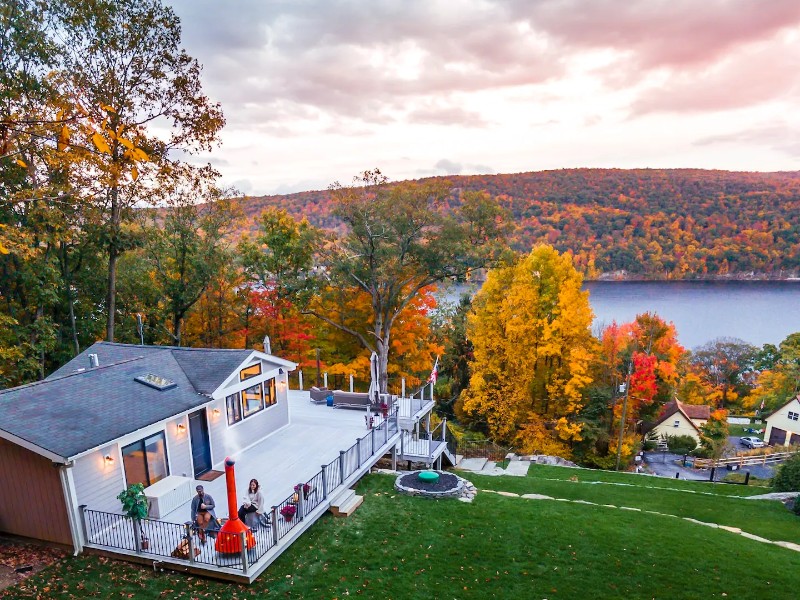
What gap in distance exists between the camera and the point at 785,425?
41.7m

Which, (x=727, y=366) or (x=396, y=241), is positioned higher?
(x=396, y=241)

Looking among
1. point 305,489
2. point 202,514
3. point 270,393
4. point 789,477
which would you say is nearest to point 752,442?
point 789,477

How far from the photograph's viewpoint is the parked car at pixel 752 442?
139 ft

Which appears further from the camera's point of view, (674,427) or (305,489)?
(674,427)

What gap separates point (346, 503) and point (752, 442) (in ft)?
152

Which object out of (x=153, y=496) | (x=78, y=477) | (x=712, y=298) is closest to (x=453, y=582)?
(x=153, y=496)

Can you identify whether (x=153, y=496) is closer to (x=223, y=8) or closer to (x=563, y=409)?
(x=223, y=8)

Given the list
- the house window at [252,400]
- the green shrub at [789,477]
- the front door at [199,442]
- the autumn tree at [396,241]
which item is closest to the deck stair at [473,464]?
the autumn tree at [396,241]

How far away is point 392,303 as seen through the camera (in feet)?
89.8

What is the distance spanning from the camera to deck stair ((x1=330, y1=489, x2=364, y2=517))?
1238 centimetres

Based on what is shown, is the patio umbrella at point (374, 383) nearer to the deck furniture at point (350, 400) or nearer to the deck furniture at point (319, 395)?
the deck furniture at point (350, 400)

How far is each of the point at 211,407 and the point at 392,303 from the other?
14.7m

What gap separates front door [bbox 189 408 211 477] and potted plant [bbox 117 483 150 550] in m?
3.59

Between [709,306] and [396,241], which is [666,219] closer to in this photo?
[709,306]
